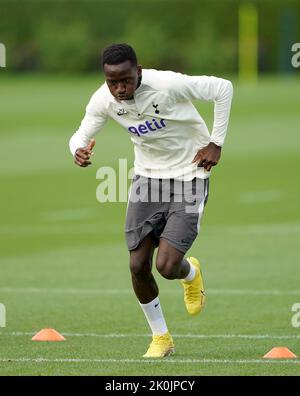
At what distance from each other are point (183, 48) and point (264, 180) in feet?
179

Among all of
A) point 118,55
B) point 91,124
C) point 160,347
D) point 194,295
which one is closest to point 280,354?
point 160,347

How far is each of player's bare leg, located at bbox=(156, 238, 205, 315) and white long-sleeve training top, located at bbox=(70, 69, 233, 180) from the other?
0.72 metres

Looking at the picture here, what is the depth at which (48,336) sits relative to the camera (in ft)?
40.1

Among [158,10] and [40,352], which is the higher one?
[40,352]

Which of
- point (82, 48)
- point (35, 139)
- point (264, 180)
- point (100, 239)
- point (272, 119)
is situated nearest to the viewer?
point (100, 239)

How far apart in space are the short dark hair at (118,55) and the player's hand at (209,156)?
1.02 m

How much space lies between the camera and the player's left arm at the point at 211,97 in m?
11.6

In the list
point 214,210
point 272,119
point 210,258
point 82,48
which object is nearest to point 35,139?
point 272,119

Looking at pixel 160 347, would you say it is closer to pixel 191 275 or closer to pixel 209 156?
pixel 191 275

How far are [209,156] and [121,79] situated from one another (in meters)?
1.09

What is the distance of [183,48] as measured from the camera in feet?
279

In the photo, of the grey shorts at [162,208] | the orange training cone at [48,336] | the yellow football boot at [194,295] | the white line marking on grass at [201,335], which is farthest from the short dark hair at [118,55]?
the white line marking on grass at [201,335]

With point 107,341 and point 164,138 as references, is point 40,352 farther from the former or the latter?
point 164,138

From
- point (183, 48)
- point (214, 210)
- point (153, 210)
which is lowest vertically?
point (183, 48)
